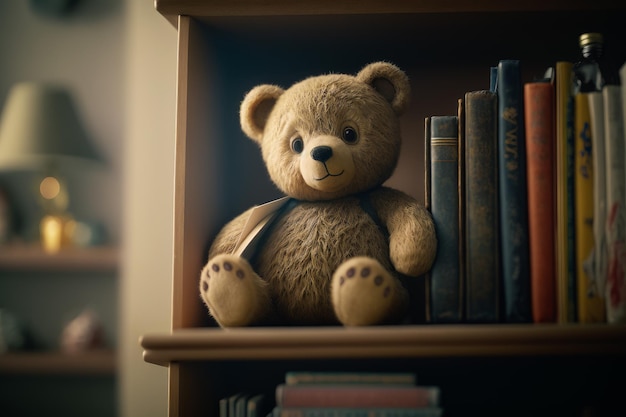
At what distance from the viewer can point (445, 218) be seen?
76cm

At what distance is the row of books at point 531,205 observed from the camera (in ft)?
2.31

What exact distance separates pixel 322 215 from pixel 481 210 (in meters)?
0.20

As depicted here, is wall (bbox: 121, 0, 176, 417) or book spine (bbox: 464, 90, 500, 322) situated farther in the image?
wall (bbox: 121, 0, 176, 417)

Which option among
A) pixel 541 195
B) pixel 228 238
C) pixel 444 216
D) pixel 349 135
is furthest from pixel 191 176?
pixel 541 195

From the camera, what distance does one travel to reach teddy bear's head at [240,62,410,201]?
2.60 feet

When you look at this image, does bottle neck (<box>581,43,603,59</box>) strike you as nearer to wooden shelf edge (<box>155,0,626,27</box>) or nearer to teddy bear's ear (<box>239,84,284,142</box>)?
wooden shelf edge (<box>155,0,626,27</box>)

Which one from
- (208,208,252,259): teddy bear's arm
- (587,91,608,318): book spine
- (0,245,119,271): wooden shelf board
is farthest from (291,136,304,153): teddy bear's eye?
(0,245,119,271): wooden shelf board

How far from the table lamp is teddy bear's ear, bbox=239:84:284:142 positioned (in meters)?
0.74

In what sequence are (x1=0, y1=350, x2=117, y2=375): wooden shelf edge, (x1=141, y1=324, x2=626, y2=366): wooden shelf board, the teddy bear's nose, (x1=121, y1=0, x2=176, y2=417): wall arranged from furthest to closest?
1. (x1=0, y1=350, x2=117, y2=375): wooden shelf edge
2. (x1=121, y1=0, x2=176, y2=417): wall
3. the teddy bear's nose
4. (x1=141, y1=324, x2=626, y2=366): wooden shelf board

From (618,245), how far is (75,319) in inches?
53.4

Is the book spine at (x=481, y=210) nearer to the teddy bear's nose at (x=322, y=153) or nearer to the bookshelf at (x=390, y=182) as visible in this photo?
the bookshelf at (x=390, y=182)

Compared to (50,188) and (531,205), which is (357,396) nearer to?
(531,205)

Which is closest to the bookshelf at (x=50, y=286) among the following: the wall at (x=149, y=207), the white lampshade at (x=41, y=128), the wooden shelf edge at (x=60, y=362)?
the wooden shelf edge at (x=60, y=362)

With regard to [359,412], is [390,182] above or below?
above
